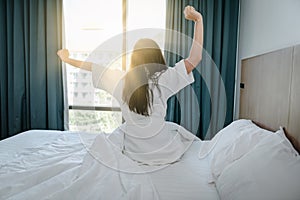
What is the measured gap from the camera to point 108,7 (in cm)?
318

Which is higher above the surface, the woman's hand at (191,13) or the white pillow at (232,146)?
the woman's hand at (191,13)

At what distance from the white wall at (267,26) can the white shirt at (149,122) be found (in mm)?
686

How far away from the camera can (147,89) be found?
4.33 feet

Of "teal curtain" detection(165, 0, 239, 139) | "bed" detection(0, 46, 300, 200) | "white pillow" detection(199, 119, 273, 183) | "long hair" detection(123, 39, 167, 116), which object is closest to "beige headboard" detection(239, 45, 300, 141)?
"bed" detection(0, 46, 300, 200)

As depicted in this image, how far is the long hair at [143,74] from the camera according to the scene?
1304 mm

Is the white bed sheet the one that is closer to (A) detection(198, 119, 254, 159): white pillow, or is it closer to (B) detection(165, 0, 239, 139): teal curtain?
(A) detection(198, 119, 254, 159): white pillow

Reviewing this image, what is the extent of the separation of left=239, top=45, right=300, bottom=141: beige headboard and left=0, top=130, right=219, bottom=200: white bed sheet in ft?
1.60

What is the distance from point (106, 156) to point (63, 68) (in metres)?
2.10

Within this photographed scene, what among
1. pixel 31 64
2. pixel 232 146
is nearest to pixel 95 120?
pixel 31 64

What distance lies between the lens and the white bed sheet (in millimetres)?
1135

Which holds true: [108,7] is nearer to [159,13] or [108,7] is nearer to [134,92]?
[159,13]

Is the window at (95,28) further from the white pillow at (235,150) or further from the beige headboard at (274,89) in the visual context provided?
the white pillow at (235,150)

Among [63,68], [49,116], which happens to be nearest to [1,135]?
[49,116]

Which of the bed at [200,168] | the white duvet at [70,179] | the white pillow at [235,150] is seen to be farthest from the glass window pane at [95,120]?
the white pillow at [235,150]
